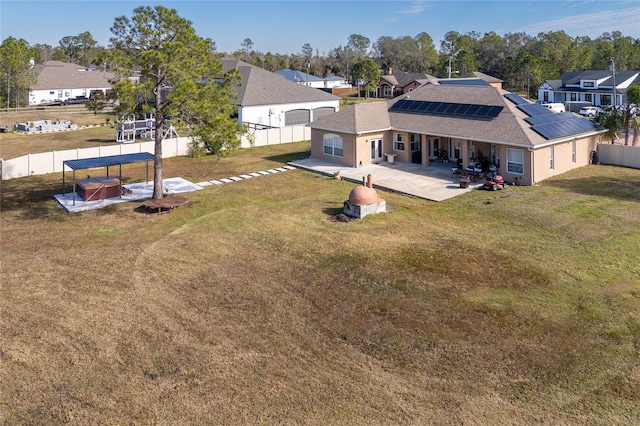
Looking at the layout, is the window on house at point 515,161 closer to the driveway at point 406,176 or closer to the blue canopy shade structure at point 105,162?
the driveway at point 406,176

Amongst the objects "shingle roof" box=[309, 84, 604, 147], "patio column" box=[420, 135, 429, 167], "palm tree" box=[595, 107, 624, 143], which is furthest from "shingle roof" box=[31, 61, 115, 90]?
"palm tree" box=[595, 107, 624, 143]

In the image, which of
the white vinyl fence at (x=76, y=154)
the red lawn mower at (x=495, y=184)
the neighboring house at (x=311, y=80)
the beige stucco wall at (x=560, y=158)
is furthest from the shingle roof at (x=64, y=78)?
the beige stucco wall at (x=560, y=158)

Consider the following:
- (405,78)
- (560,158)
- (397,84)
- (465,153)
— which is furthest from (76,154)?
(405,78)

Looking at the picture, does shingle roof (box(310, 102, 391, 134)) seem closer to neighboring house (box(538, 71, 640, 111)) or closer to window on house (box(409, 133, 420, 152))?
window on house (box(409, 133, 420, 152))

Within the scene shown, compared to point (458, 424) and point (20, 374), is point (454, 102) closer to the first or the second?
point (458, 424)

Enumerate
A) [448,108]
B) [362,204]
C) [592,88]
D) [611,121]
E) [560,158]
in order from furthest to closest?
[592,88] → [611,121] → [448,108] → [560,158] → [362,204]

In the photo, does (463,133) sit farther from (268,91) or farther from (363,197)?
(268,91)
